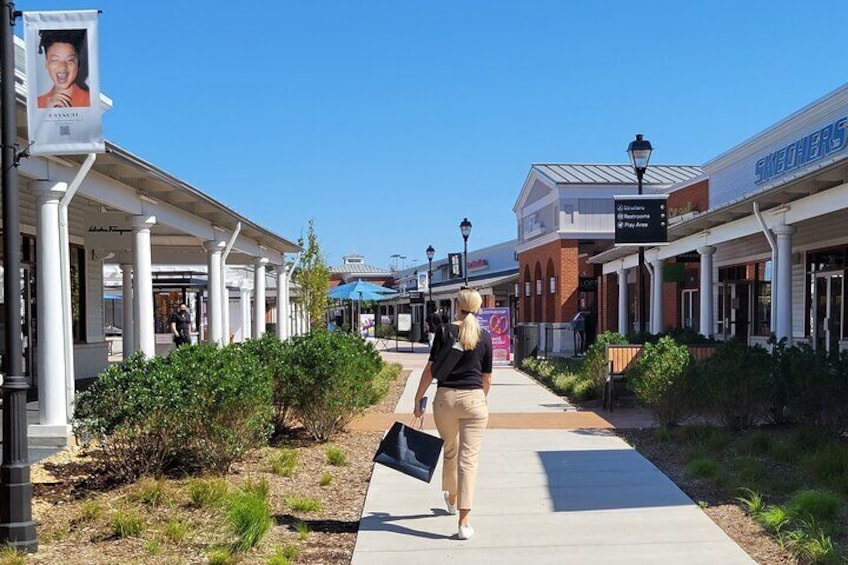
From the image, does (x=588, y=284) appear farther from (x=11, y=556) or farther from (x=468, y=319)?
(x=11, y=556)

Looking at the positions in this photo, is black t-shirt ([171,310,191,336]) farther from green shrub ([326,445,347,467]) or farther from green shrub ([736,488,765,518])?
green shrub ([736,488,765,518])

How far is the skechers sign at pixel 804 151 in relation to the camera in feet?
57.0

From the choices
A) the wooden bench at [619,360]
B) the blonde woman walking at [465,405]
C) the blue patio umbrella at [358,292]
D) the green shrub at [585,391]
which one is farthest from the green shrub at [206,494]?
the blue patio umbrella at [358,292]

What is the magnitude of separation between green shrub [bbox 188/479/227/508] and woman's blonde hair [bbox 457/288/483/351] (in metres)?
2.29

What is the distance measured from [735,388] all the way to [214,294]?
9444 millimetres

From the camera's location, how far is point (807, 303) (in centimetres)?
1862

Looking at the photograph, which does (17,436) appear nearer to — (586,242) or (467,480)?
(467,480)

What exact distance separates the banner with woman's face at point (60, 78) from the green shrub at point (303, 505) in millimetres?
3208

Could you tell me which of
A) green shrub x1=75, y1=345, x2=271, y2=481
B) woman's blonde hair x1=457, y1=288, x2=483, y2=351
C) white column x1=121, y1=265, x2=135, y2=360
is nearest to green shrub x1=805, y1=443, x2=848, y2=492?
woman's blonde hair x1=457, y1=288, x2=483, y2=351

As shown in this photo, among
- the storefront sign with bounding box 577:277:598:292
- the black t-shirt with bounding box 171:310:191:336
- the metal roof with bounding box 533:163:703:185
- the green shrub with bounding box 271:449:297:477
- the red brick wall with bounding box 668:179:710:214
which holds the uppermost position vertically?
the metal roof with bounding box 533:163:703:185

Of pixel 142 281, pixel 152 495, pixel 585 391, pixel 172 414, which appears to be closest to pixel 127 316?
pixel 142 281

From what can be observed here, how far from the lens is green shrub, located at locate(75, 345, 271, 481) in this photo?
682cm

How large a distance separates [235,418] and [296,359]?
2.09 m

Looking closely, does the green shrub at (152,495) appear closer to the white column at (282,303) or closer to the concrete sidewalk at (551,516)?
the concrete sidewalk at (551,516)
